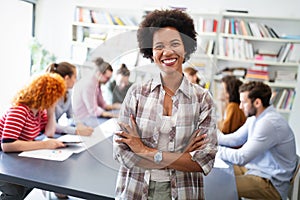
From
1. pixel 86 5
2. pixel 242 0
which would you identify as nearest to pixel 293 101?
pixel 242 0

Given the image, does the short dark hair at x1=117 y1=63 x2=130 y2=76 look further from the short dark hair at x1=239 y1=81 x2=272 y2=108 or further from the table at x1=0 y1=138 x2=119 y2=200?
the short dark hair at x1=239 y1=81 x2=272 y2=108

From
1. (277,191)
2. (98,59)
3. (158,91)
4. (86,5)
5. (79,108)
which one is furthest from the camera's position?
(86,5)

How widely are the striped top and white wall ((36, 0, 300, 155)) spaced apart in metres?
2.33

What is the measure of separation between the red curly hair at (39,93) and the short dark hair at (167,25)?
1.01m

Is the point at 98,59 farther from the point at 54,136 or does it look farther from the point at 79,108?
the point at 54,136

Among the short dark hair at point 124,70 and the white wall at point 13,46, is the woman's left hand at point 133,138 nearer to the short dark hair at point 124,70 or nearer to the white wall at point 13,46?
the short dark hair at point 124,70

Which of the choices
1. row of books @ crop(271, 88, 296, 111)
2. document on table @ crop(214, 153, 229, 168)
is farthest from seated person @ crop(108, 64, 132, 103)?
row of books @ crop(271, 88, 296, 111)

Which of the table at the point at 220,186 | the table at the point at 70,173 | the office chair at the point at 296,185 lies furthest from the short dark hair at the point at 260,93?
the table at the point at 70,173

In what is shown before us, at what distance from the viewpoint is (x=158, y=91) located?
1055 mm

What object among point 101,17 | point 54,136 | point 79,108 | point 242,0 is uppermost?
point 242,0

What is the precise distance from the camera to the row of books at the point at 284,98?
3.98m

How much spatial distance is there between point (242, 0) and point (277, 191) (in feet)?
8.96

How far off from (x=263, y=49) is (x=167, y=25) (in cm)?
345

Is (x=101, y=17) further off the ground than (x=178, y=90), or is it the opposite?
(x=101, y=17)
